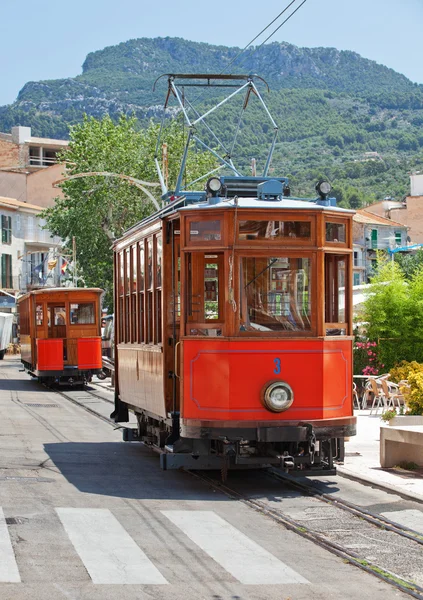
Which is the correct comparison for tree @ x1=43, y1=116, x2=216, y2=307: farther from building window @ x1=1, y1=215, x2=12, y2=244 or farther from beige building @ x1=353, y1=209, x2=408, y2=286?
beige building @ x1=353, y1=209, x2=408, y2=286

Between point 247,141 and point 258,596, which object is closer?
point 258,596

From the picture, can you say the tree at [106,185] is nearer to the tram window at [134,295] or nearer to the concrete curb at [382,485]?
the tram window at [134,295]

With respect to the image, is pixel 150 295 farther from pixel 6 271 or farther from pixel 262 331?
pixel 6 271

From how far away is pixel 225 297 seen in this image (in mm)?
12367

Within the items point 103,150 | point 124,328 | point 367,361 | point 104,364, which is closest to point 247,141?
point 103,150

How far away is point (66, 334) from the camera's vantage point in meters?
35.2

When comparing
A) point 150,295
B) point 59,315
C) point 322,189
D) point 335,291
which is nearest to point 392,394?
point 150,295

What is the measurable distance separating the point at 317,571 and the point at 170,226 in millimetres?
5799

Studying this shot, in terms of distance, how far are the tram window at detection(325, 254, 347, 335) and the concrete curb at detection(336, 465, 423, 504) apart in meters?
1.82

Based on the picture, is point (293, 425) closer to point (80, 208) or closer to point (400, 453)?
point (400, 453)

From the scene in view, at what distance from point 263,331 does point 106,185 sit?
128 feet

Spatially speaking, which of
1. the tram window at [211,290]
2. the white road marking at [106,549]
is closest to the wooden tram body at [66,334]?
the tram window at [211,290]

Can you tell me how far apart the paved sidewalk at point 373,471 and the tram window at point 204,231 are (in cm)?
346

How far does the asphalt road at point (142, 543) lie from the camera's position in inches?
311
